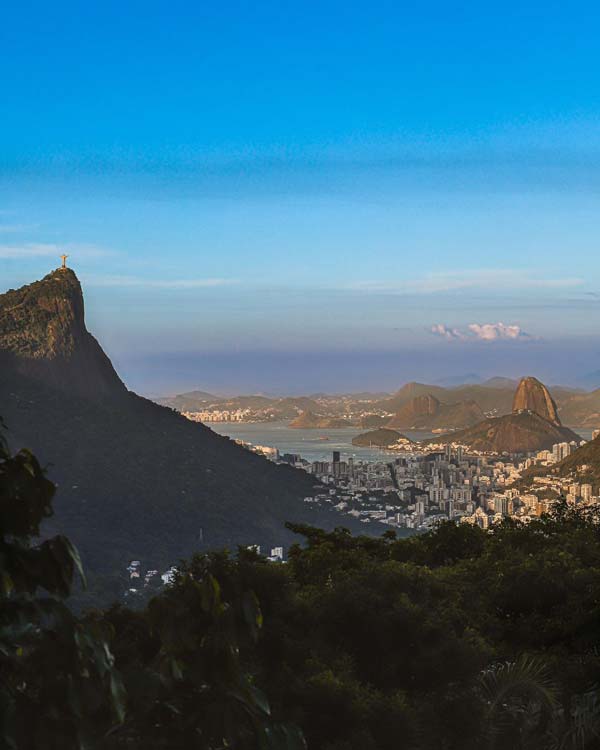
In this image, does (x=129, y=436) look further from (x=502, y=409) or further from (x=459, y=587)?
(x=502, y=409)

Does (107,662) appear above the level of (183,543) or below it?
above

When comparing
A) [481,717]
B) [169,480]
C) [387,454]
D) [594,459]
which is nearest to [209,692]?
[481,717]

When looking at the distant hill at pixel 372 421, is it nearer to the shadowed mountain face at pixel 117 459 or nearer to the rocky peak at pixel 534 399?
the rocky peak at pixel 534 399

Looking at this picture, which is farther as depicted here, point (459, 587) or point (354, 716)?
point (459, 587)

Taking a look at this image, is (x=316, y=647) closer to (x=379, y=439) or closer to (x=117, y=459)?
(x=117, y=459)

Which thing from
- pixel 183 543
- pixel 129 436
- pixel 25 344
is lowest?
pixel 183 543

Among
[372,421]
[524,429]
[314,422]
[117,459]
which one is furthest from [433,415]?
[117,459]

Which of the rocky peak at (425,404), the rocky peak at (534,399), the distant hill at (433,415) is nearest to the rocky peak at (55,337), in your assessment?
the rocky peak at (534,399)
